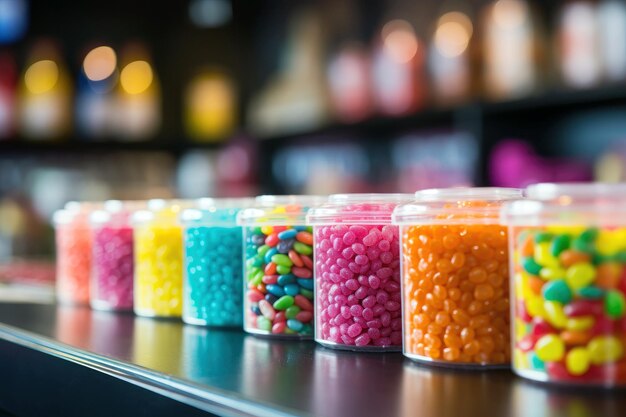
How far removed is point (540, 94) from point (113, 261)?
3.95 feet

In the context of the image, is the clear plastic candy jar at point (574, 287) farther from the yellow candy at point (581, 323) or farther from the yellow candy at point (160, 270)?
the yellow candy at point (160, 270)

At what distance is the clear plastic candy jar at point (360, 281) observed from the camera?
0.72 meters

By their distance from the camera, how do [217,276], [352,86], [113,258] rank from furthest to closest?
[352,86] < [113,258] < [217,276]

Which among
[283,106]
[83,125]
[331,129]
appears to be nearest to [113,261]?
[331,129]

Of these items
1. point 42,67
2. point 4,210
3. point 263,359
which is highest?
point 42,67

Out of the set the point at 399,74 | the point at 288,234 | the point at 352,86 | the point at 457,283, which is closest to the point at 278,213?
the point at 288,234

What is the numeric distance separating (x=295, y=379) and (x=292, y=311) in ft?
0.68

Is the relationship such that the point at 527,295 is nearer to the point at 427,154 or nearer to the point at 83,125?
the point at 427,154

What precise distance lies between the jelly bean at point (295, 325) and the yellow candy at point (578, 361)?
31cm

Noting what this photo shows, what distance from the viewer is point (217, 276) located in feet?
2.97

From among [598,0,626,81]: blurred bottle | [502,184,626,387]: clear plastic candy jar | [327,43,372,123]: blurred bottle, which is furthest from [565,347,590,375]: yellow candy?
[327,43,372,123]: blurred bottle

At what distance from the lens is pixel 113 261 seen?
112 centimetres

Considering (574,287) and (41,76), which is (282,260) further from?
(41,76)

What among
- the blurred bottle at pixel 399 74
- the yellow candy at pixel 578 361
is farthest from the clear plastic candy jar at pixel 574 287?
the blurred bottle at pixel 399 74
